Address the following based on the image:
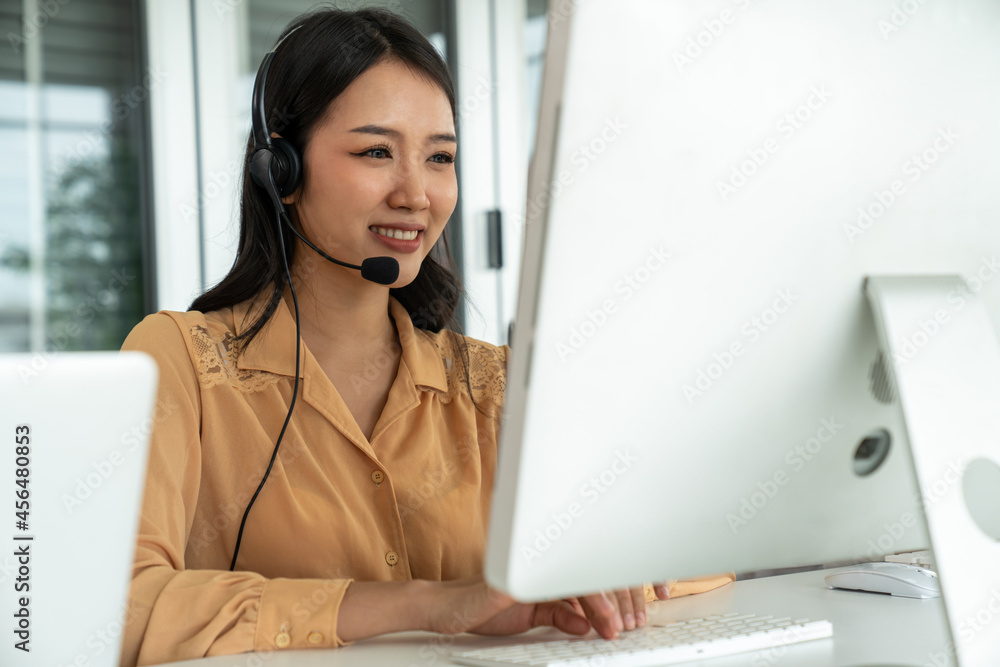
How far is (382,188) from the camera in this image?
135 cm

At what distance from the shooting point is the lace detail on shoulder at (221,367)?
1242mm

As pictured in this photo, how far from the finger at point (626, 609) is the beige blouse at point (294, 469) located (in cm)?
37

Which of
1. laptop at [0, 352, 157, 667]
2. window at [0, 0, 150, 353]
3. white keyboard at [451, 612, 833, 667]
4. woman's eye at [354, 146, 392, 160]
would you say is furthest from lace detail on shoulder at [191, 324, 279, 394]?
window at [0, 0, 150, 353]

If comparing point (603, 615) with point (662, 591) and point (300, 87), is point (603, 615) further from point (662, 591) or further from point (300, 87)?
point (300, 87)

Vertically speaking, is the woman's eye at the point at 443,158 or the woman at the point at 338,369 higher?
the woman's eye at the point at 443,158

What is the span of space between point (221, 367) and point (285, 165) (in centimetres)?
32

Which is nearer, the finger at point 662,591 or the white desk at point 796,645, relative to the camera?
the white desk at point 796,645

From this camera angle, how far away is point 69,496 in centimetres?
51

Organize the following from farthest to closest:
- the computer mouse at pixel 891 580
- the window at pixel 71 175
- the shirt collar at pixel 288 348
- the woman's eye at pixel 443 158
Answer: the window at pixel 71 175 → the woman's eye at pixel 443 158 → the shirt collar at pixel 288 348 → the computer mouse at pixel 891 580

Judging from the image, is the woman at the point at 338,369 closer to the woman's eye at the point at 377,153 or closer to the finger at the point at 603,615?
the woman's eye at the point at 377,153

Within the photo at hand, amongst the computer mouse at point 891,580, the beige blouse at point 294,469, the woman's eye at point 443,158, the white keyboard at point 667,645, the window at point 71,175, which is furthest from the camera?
the window at point 71,175

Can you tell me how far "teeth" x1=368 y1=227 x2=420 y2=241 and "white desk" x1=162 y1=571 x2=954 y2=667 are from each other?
65 centimetres

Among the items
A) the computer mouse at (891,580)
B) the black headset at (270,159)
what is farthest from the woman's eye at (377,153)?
the computer mouse at (891,580)

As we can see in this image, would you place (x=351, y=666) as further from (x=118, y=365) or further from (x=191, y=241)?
(x=191, y=241)
